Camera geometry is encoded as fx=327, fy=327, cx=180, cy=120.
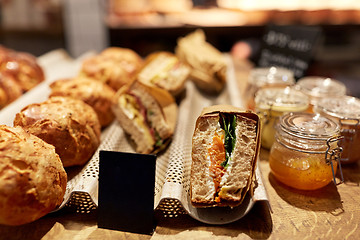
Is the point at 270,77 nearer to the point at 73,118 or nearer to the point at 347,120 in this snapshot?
the point at 347,120

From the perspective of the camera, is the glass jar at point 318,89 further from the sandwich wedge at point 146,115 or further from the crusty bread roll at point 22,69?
the crusty bread roll at point 22,69

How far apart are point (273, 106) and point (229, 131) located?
0.56 meters

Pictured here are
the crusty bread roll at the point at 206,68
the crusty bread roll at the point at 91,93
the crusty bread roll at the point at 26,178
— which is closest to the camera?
the crusty bread roll at the point at 26,178

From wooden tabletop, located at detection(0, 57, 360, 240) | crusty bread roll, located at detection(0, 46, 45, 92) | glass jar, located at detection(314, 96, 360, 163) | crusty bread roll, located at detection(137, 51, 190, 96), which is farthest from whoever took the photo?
crusty bread roll, located at detection(0, 46, 45, 92)

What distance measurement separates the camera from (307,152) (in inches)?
63.3

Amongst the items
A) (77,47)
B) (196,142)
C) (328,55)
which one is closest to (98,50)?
(77,47)

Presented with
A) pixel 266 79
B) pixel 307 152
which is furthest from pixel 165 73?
pixel 307 152

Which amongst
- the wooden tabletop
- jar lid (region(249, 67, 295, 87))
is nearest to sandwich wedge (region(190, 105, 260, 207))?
the wooden tabletop

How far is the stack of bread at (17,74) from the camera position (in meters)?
2.28

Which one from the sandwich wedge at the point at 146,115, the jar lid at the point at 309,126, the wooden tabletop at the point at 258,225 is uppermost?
the jar lid at the point at 309,126

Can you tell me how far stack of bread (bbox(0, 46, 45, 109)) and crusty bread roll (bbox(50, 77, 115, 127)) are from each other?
30 cm

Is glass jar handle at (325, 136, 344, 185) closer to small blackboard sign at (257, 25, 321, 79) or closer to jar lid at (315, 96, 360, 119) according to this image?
jar lid at (315, 96, 360, 119)

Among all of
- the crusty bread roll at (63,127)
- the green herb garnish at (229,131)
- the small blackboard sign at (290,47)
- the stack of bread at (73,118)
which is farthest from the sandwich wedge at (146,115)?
the small blackboard sign at (290,47)

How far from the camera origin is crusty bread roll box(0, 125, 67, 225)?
1.24 m
